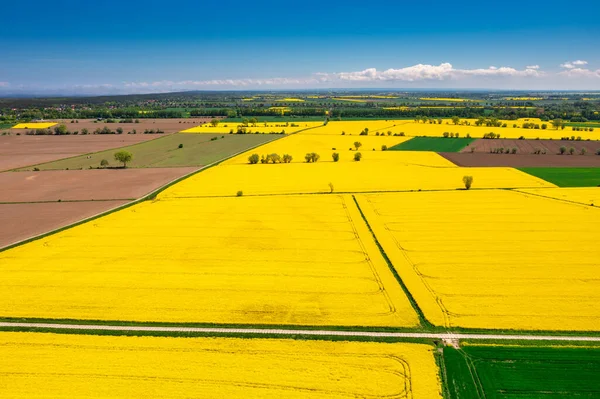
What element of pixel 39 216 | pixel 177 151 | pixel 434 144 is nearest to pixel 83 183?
pixel 39 216

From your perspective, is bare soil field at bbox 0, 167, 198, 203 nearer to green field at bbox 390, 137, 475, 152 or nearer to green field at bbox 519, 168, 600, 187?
green field at bbox 390, 137, 475, 152

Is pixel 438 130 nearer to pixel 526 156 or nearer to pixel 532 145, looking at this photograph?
pixel 532 145

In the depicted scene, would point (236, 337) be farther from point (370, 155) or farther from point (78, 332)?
point (370, 155)

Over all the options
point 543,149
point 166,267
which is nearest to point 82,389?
point 166,267

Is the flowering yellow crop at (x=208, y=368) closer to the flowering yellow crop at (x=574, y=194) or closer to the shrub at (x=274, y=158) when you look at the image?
the flowering yellow crop at (x=574, y=194)

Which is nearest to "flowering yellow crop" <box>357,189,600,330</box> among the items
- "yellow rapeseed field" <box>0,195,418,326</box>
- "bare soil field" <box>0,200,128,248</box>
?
"yellow rapeseed field" <box>0,195,418,326</box>
